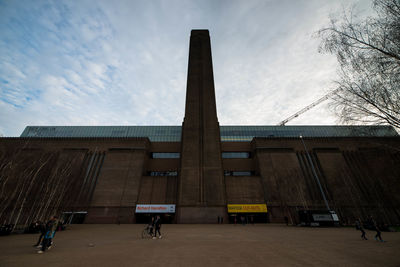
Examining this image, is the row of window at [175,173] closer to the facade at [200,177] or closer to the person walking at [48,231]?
the facade at [200,177]

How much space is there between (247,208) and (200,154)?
15248 mm

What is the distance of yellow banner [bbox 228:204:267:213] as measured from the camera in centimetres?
3400

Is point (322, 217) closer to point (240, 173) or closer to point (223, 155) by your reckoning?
point (240, 173)

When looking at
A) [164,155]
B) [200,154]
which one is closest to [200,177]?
[200,154]

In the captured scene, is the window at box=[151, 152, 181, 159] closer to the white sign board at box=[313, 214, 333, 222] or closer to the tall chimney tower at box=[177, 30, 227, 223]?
the tall chimney tower at box=[177, 30, 227, 223]

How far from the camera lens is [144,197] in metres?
36.2

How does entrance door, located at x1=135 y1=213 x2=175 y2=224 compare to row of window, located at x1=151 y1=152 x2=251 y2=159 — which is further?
row of window, located at x1=151 y1=152 x2=251 y2=159

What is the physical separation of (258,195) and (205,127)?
65.9 ft

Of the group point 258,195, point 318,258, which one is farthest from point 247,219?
point 318,258

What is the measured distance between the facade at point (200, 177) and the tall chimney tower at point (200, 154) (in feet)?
0.71

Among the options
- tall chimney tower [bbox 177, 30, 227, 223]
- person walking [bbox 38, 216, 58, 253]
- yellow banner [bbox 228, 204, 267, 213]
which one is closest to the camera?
person walking [bbox 38, 216, 58, 253]

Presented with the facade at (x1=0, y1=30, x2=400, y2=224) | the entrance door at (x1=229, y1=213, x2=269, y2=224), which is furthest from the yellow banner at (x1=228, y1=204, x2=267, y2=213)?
the entrance door at (x1=229, y1=213, x2=269, y2=224)

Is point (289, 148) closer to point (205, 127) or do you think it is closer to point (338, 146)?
point (338, 146)

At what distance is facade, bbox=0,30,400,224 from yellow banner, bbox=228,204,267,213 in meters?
0.20
